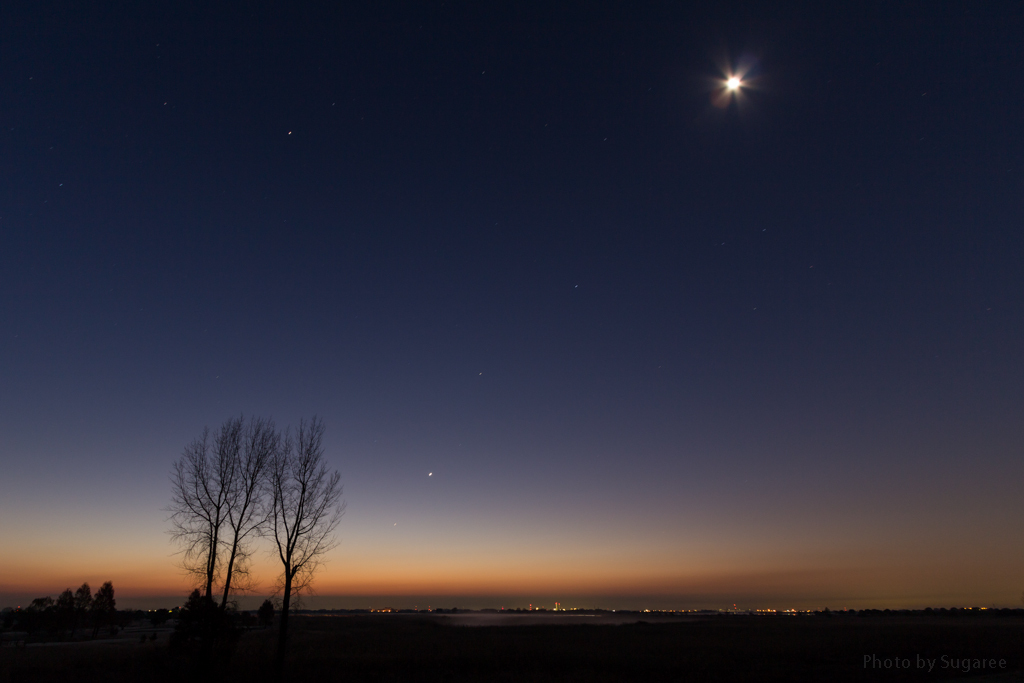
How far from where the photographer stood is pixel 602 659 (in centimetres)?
2892

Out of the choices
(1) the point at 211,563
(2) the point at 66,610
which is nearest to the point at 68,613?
(2) the point at 66,610

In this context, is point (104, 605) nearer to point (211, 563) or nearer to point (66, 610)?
point (66, 610)

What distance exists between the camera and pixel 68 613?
80500 mm

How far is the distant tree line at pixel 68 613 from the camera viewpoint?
78.4m

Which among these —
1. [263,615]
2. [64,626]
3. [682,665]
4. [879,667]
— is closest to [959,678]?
[879,667]

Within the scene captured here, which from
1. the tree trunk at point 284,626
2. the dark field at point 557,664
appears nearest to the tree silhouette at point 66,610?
the dark field at point 557,664

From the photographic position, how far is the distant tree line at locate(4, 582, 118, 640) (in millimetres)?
78438

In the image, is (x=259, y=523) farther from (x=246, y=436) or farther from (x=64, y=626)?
(x=64, y=626)

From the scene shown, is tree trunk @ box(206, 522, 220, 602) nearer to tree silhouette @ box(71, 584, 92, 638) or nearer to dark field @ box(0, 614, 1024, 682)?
dark field @ box(0, 614, 1024, 682)

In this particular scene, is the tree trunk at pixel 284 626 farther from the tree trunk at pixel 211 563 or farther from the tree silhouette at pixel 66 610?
the tree silhouette at pixel 66 610

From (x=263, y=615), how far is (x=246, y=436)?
270ft

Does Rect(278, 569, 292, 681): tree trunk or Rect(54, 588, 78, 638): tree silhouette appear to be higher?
Rect(278, 569, 292, 681): tree trunk

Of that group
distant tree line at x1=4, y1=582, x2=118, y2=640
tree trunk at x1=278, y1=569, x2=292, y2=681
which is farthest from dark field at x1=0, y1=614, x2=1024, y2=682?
distant tree line at x1=4, y1=582, x2=118, y2=640

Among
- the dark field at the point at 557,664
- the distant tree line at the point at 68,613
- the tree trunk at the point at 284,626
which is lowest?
the distant tree line at the point at 68,613
